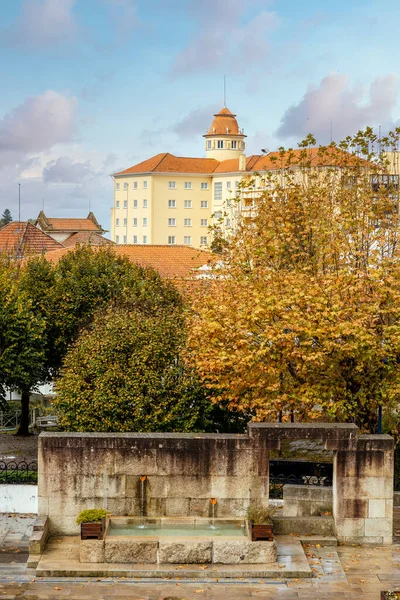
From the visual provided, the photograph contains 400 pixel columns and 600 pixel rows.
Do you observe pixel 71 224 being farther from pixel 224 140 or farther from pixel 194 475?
pixel 194 475

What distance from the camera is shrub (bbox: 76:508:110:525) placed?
1978cm

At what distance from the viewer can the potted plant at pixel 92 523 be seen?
19609 millimetres

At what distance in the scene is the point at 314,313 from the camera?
26.1 metres

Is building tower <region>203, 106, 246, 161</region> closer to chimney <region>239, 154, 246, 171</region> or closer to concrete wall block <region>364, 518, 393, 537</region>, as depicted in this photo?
chimney <region>239, 154, 246, 171</region>

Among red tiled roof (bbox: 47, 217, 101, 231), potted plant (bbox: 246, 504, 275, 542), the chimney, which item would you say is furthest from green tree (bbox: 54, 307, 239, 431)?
the chimney

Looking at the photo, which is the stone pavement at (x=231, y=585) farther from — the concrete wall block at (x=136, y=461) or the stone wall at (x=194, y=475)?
the concrete wall block at (x=136, y=461)

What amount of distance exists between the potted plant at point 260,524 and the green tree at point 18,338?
18545mm

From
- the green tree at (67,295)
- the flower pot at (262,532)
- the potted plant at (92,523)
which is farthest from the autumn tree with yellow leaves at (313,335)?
the green tree at (67,295)

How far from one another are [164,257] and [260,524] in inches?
1945

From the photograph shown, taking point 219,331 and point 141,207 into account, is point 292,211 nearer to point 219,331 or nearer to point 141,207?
point 219,331

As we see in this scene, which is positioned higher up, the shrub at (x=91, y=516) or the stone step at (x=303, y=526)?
the shrub at (x=91, y=516)

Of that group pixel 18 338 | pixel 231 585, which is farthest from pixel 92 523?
pixel 18 338

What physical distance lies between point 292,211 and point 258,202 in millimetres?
4363

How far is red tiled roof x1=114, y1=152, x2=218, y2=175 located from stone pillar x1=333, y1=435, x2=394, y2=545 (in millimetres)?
158548
